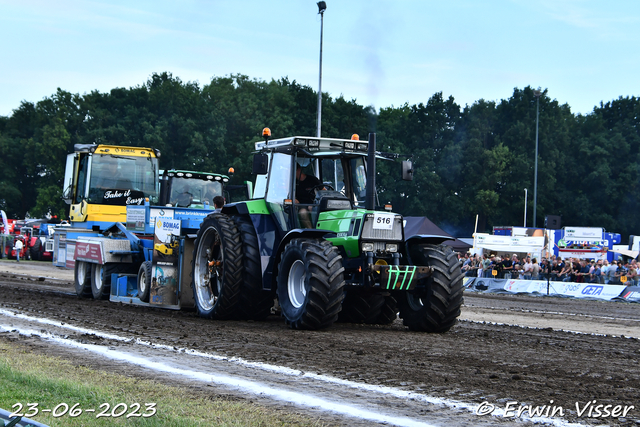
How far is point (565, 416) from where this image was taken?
506cm

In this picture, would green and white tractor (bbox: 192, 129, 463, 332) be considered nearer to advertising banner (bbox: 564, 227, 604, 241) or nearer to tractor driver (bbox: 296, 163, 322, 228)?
tractor driver (bbox: 296, 163, 322, 228)

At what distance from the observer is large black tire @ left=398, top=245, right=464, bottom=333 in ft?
33.5

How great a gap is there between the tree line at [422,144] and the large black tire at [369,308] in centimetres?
4647

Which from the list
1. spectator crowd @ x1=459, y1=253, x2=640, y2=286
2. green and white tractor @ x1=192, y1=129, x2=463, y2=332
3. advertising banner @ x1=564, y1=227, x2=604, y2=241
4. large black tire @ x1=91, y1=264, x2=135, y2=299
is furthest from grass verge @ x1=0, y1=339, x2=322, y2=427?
advertising banner @ x1=564, y1=227, x2=604, y2=241

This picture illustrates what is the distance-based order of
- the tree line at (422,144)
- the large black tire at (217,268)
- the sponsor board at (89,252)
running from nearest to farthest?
the large black tire at (217,268) → the sponsor board at (89,252) → the tree line at (422,144)

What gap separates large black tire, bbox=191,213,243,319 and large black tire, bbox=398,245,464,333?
2649 millimetres

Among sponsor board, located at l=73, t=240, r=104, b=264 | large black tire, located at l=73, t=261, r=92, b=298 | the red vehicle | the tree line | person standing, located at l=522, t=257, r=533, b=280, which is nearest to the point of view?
sponsor board, located at l=73, t=240, r=104, b=264

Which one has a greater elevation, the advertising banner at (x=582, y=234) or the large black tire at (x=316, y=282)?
the advertising banner at (x=582, y=234)

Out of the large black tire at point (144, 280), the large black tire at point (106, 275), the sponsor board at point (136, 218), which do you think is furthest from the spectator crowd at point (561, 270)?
the large black tire at point (144, 280)

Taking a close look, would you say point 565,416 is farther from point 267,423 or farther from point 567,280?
point 567,280

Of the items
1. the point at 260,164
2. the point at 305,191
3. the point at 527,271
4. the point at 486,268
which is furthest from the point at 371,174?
the point at 486,268

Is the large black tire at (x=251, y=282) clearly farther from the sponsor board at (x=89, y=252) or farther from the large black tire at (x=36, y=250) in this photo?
the large black tire at (x=36, y=250)

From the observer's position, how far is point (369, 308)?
11.9 metres

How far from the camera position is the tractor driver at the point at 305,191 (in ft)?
36.1
